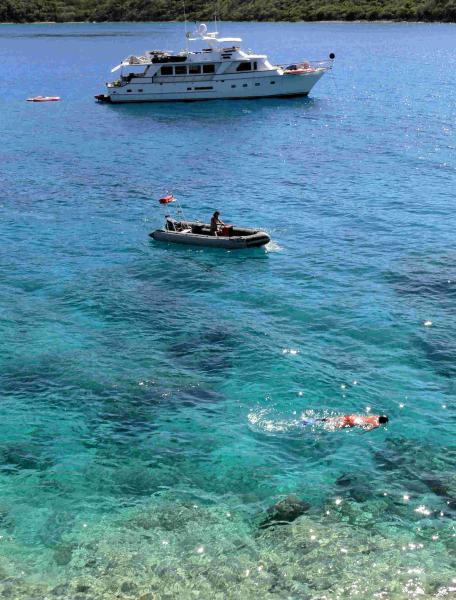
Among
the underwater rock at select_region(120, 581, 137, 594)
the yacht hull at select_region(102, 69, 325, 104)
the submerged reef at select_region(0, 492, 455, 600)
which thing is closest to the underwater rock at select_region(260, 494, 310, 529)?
the submerged reef at select_region(0, 492, 455, 600)

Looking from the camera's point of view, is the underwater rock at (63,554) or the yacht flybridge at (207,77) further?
the yacht flybridge at (207,77)

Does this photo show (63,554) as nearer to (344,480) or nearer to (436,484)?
(344,480)

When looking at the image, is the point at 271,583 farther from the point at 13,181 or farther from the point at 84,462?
the point at 13,181

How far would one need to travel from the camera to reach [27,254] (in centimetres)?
4638

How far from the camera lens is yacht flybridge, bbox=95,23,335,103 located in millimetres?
97312

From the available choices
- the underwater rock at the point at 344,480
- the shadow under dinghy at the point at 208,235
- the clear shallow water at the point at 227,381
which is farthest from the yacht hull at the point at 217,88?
the underwater rock at the point at 344,480

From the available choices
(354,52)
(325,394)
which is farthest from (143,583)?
(354,52)

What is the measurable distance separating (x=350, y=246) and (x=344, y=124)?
42603 millimetres

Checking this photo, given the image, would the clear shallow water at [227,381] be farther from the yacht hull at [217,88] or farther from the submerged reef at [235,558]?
the yacht hull at [217,88]

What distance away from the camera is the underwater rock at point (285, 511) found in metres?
23.5

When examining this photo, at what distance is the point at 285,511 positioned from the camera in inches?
943

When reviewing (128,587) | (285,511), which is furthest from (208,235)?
(128,587)

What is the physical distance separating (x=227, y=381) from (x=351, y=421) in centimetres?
586

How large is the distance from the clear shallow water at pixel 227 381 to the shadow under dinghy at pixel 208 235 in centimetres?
100
